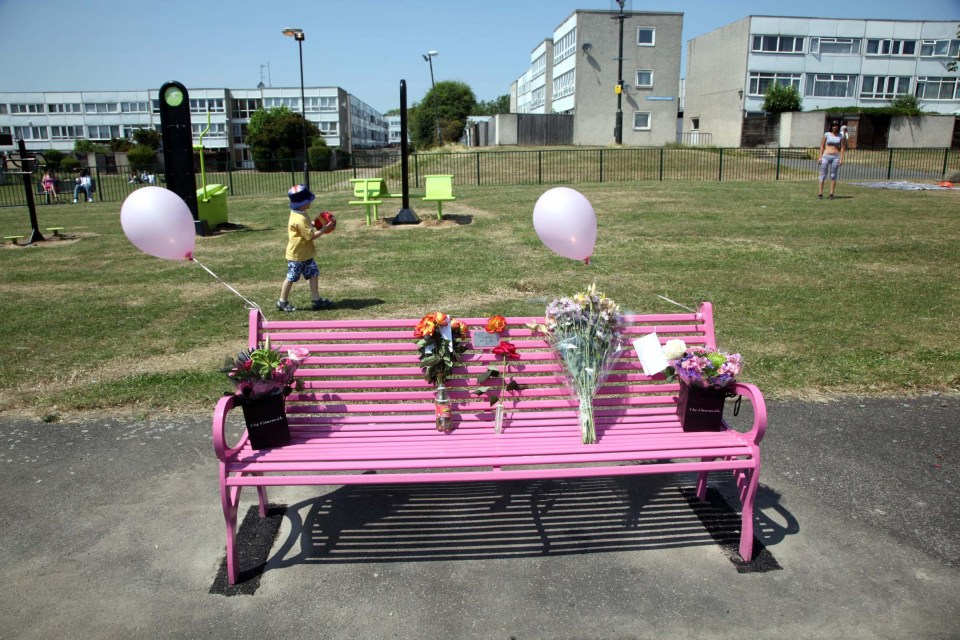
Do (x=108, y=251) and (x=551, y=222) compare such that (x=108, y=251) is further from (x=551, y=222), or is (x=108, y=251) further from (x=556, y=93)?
(x=556, y=93)

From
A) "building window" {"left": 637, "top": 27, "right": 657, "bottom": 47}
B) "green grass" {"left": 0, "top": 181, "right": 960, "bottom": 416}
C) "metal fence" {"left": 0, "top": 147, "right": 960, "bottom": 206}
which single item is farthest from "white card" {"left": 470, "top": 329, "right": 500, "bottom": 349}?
"building window" {"left": 637, "top": 27, "right": 657, "bottom": 47}

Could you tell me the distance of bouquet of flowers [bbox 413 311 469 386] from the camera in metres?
3.75

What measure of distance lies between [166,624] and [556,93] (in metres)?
70.4

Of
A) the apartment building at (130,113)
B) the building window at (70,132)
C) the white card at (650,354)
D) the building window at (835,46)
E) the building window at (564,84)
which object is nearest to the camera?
the white card at (650,354)

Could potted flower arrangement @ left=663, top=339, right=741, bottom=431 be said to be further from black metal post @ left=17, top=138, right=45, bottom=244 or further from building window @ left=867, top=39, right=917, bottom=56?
building window @ left=867, top=39, right=917, bottom=56

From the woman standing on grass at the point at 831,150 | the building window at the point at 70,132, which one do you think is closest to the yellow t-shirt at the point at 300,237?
the woman standing on grass at the point at 831,150

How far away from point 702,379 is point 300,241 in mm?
5773

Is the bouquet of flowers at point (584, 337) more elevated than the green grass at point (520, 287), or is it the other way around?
the bouquet of flowers at point (584, 337)

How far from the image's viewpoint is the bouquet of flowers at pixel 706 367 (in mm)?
3545

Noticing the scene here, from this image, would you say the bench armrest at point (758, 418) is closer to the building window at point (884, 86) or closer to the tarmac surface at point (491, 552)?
the tarmac surface at point (491, 552)

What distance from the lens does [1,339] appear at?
741cm

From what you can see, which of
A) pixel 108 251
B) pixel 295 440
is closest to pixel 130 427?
pixel 295 440

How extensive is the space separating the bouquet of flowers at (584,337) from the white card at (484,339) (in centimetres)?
35

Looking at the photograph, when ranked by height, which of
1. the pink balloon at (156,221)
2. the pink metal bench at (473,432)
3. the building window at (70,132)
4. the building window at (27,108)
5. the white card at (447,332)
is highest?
the building window at (27,108)
